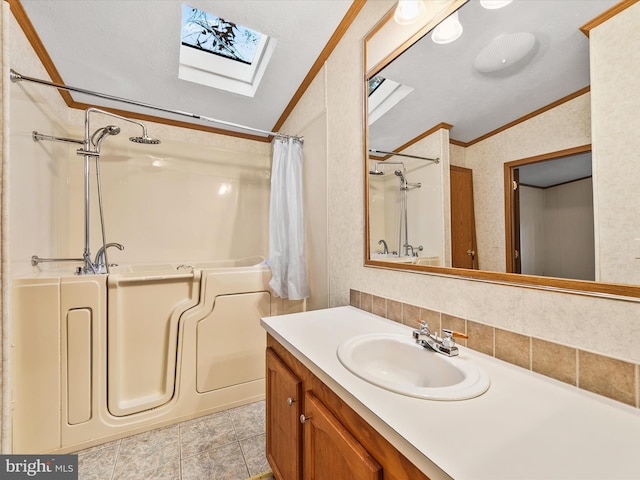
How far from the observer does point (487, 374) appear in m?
0.75

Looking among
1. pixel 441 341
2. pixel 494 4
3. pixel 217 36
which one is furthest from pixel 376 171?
pixel 217 36

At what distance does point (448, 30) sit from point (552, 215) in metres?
0.80

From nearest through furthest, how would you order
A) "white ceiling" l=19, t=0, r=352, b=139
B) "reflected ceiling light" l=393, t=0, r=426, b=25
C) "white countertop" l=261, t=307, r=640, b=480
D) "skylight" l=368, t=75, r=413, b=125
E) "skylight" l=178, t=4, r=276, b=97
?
"white countertop" l=261, t=307, r=640, b=480, "reflected ceiling light" l=393, t=0, r=426, b=25, "skylight" l=368, t=75, r=413, b=125, "white ceiling" l=19, t=0, r=352, b=139, "skylight" l=178, t=4, r=276, b=97

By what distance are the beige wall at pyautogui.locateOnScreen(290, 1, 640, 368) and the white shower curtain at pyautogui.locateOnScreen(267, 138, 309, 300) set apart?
208mm

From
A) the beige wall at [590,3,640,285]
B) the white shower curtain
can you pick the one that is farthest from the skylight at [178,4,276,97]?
the beige wall at [590,3,640,285]

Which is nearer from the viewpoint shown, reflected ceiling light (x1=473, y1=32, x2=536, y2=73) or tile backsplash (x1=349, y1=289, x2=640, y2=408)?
tile backsplash (x1=349, y1=289, x2=640, y2=408)

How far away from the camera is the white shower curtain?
1993 millimetres

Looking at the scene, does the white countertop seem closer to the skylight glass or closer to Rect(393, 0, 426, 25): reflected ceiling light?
Rect(393, 0, 426, 25): reflected ceiling light

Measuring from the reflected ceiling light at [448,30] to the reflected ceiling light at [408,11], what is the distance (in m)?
0.15

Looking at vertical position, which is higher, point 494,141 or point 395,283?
point 494,141

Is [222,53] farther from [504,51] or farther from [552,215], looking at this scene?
[552,215]

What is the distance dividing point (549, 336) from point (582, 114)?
0.60 m

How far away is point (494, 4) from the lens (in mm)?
870

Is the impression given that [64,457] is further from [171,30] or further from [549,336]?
[171,30]
